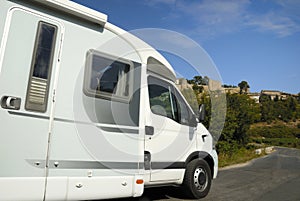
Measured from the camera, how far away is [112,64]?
4.01 m

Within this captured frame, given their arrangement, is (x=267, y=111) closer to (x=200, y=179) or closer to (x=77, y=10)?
(x=200, y=179)

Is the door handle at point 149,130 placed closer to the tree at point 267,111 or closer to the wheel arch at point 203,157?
the wheel arch at point 203,157

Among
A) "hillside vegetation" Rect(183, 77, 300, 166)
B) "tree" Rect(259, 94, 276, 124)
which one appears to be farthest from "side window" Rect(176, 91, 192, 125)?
"tree" Rect(259, 94, 276, 124)

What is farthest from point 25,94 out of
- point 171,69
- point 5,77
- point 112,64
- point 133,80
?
point 171,69

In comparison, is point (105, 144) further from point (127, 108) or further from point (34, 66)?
point (34, 66)

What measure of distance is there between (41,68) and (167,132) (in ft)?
8.10

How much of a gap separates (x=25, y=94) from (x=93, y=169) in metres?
1.28

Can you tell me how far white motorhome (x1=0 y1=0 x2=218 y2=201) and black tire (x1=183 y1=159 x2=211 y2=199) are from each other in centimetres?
62

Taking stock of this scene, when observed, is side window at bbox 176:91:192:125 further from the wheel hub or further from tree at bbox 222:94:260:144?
tree at bbox 222:94:260:144

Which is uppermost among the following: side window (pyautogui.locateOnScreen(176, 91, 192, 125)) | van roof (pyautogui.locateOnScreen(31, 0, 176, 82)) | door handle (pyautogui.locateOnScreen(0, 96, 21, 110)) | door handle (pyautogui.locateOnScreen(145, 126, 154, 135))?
van roof (pyautogui.locateOnScreen(31, 0, 176, 82))

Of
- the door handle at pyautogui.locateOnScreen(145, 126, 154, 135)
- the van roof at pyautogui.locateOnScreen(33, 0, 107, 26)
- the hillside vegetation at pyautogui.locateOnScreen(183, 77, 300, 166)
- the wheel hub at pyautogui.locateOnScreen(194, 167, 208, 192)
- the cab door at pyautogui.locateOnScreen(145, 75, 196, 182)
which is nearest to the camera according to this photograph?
the van roof at pyautogui.locateOnScreen(33, 0, 107, 26)

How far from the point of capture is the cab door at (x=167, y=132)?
452 cm

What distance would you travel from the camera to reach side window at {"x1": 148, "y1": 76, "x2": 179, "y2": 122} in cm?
474

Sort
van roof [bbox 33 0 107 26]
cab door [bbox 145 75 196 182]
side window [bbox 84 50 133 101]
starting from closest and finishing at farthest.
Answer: van roof [bbox 33 0 107 26], side window [bbox 84 50 133 101], cab door [bbox 145 75 196 182]
